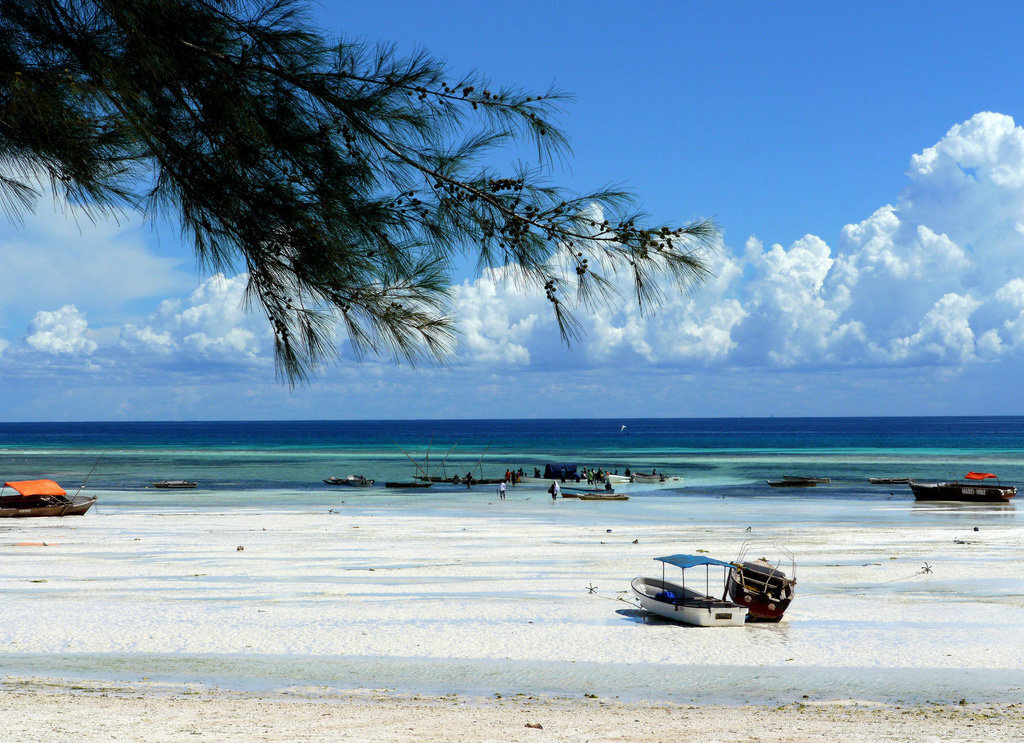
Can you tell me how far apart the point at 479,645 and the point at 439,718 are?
13.9 feet

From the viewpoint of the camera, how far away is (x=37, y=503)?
1431 inches

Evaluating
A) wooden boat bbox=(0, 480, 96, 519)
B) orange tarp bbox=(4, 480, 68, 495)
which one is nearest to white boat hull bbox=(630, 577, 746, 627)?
wooden boat bbox=(0, 480, 96, 519)

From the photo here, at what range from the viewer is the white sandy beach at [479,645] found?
10.6 meters

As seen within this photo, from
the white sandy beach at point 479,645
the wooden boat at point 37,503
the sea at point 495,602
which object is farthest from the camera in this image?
the wooden boat at point 37,503

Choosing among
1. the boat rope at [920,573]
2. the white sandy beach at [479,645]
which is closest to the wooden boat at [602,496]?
the white sandy beach at [479,645]

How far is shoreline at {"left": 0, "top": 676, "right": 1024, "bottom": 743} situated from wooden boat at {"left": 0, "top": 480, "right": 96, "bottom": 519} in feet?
88.2

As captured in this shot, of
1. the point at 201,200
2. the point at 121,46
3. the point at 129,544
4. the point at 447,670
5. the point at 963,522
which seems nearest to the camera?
the point at 121,46

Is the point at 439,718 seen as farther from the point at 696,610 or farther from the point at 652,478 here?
the point at 652,478

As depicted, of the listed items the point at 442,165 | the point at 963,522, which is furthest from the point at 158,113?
the point at 963,522

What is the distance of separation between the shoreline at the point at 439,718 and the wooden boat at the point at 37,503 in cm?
2688

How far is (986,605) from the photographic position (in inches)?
728

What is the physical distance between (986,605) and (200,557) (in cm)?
2024

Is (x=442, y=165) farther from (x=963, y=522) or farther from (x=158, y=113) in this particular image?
(x=963, y=522)

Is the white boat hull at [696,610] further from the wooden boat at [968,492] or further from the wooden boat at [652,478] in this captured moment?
the wooden boat at [652,478]
